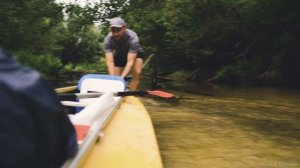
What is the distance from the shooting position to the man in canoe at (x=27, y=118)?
46.2 inches

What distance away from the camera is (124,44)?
6066mm

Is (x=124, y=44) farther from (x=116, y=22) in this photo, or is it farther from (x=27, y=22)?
(x=27, y=22)

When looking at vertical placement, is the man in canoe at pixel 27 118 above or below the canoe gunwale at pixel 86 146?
above

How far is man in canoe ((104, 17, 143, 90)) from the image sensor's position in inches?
226

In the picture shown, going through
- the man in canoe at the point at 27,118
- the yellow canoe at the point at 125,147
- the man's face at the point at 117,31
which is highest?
the man's face at the point at 117,31

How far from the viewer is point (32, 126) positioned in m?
1.24

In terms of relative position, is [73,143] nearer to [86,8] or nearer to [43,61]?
[43,61]

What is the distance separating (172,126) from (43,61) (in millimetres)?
19389

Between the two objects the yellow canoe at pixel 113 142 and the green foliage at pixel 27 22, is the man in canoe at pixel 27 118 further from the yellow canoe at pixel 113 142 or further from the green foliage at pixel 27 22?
the green foliage at pixel 27 22

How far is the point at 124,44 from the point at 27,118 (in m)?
4.89

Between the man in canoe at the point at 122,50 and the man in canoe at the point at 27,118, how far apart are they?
4307 millimetres

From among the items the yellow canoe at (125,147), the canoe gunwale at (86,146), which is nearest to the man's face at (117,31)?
the yellow canoe at (125,147)

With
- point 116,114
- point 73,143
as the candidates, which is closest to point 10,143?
point 73,143

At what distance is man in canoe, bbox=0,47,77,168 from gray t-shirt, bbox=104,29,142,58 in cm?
458
